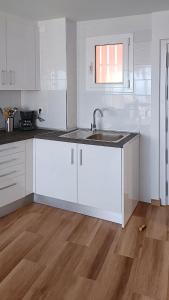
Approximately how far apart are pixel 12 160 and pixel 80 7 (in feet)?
5.88

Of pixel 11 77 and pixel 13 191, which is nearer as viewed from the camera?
pixel 13 191

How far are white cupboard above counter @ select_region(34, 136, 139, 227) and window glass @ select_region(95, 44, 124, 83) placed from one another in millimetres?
859

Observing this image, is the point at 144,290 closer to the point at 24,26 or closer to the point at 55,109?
the point at 55,109

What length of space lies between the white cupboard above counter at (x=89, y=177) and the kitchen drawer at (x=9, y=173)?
22 cm

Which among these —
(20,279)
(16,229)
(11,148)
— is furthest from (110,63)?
(20,279)

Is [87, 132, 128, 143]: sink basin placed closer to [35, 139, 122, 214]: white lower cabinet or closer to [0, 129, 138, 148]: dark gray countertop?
[0, 129, 138, 148]: dark gray countertop

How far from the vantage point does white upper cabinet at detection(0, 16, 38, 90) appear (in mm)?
3291

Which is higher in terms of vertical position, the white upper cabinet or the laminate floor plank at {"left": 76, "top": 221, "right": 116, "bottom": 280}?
the white upper cabinet

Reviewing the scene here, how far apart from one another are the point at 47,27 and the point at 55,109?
1.03m

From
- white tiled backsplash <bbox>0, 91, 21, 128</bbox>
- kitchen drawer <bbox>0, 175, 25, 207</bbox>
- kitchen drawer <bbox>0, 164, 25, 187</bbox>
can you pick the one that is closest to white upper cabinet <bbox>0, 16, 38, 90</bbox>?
white tiled backsplash <bbox>0, 91, 21, 128</bbox>

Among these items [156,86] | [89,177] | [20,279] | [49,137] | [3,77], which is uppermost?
[3,77]

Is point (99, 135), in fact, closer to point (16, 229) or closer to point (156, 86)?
point (156, 86)

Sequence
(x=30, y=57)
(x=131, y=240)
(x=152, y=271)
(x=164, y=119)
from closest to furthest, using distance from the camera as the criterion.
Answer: (x=152, y=271) → (x=131, y=240) → (x=164, y=119) → (x=30, y=57)

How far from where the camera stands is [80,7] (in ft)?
9.95
